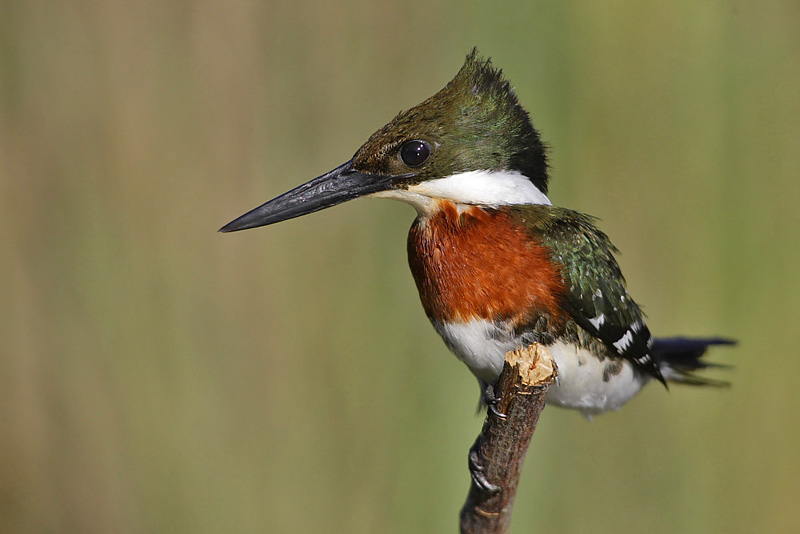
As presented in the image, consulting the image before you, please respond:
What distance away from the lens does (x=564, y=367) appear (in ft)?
7.41

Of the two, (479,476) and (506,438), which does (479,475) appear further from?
(506,438)

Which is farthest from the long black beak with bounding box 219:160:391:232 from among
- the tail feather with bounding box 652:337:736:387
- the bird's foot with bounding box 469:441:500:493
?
the tail feather with bounding box 652:337:736:387

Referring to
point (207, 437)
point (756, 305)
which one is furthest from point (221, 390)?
point (756, 305)

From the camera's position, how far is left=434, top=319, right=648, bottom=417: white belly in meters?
2.14

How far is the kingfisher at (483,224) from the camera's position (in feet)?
6.95

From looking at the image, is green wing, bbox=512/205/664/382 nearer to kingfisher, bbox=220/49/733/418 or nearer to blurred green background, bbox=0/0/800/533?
kingfisher, bbox=220/49/733/418

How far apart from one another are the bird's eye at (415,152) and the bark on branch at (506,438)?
0.58 m

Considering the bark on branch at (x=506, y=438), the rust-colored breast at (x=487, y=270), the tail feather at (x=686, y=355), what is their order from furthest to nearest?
1. the tail feather at (x=686, y=355)
2. the rust-colored breast at (x=487, y=270)
3. the bark on branch at (x=506, y=438)

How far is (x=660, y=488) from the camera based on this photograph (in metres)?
3.35

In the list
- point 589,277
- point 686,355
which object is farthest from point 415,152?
point 686,355

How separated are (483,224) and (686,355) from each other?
1.14 meters

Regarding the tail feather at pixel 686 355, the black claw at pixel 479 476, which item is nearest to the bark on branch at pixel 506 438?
the black claw at pixel 479 476

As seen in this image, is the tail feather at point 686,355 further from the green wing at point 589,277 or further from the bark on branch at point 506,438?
the bark on branch at point 506,438

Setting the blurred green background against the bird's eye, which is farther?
the blurred green background
